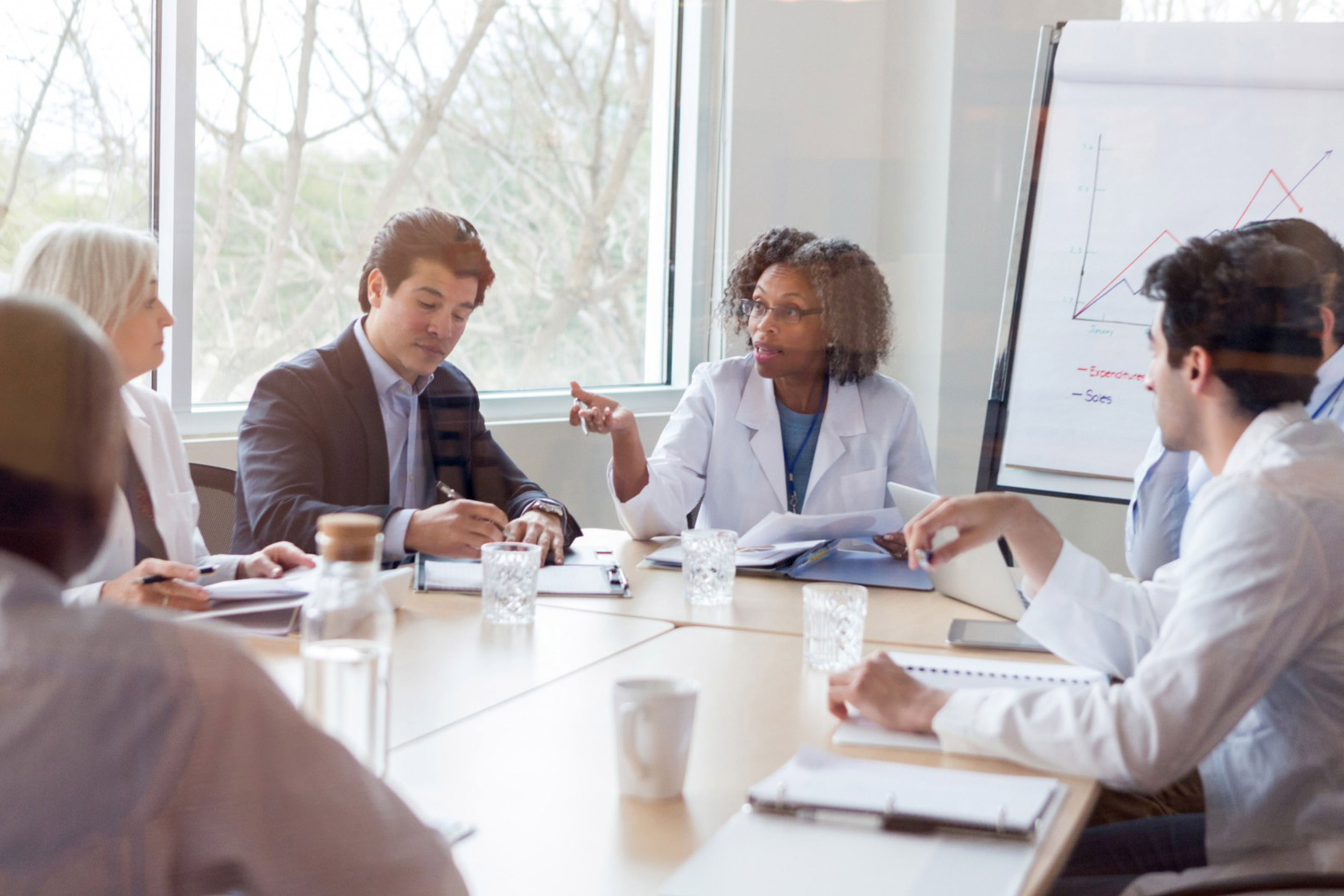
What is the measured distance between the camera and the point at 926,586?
186 cm

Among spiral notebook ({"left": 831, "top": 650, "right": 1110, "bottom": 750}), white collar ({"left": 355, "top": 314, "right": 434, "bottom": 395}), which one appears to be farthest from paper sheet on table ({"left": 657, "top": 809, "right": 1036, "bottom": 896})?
white collar ({"left": 355, "top": 314, "right": 434, "bottom": 395})

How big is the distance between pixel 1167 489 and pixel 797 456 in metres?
0.91

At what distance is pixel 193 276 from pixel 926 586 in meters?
1.70

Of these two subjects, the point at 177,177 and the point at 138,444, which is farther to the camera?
the point at 177,177

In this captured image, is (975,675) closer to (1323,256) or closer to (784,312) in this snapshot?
(1323,256)

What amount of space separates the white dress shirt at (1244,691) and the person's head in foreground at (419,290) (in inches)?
59.7

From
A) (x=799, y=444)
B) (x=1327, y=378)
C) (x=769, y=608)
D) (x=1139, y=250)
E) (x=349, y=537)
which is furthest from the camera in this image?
(x=799, y=444)

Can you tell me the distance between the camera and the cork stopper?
2.47 ft

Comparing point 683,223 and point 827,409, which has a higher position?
point 683,223

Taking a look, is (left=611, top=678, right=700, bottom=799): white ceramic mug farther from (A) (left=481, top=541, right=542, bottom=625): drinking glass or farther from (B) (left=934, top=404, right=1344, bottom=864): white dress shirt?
(A) (left=481, top=541, right=542, bottom=625): drinking glass

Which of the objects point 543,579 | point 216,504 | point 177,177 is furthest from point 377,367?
point 543,579

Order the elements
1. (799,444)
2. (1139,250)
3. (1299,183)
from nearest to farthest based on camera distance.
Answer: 1. (1299,183)
2. (1139,250)
3. (799,444)

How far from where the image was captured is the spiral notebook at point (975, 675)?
1.19 meters

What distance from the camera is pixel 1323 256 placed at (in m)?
1.39
